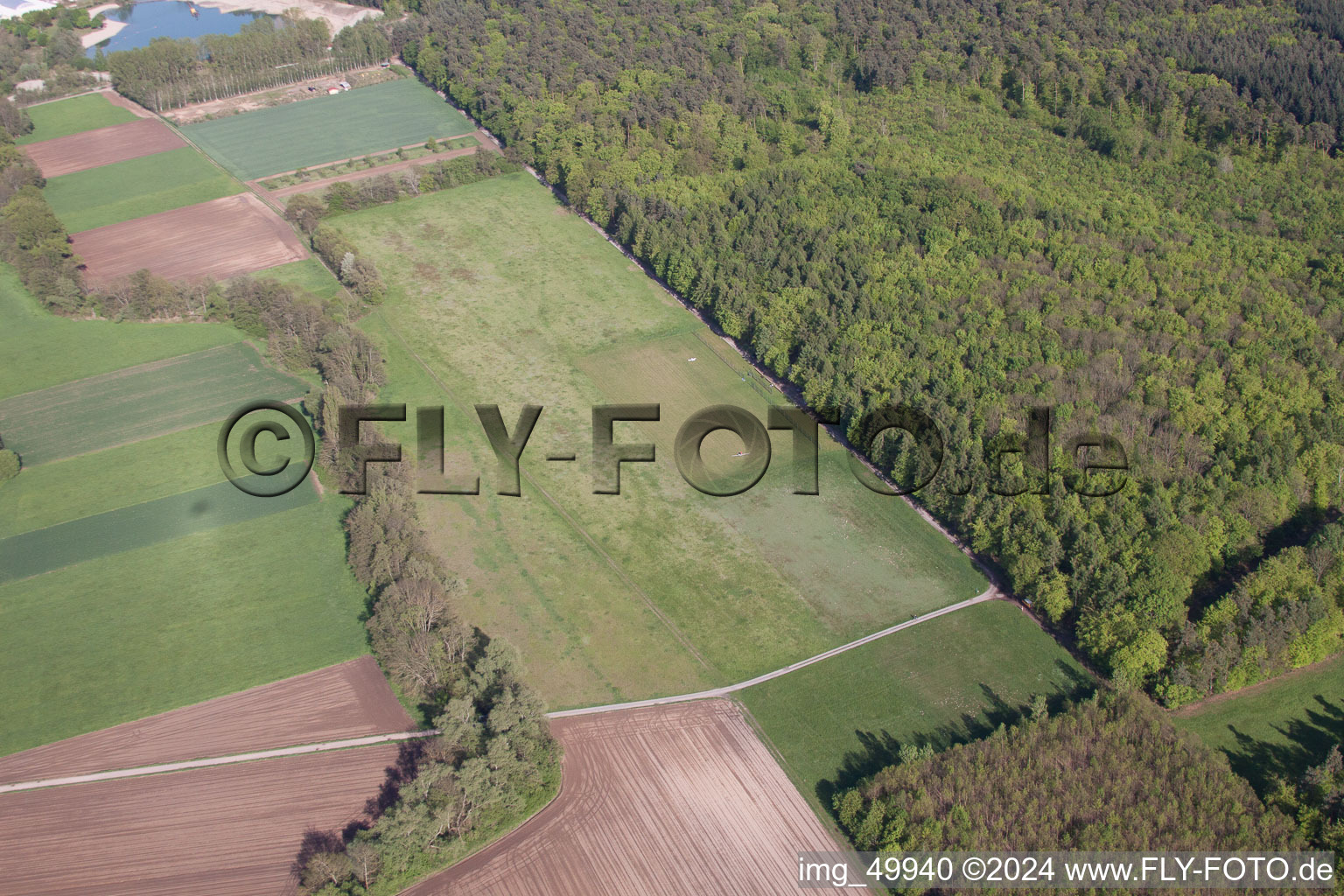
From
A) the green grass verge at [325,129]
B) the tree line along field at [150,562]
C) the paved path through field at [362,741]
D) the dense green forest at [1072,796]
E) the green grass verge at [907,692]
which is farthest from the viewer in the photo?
the green grass verge at [325,129]

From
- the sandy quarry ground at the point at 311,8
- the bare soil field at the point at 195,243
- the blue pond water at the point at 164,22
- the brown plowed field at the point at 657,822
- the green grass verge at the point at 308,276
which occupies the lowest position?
the brown plowed field at the point at 657,822

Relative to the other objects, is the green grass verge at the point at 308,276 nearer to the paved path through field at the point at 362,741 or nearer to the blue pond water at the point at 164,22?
the paved path through field at the point at 362,741

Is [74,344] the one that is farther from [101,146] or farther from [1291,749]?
[1291,749]

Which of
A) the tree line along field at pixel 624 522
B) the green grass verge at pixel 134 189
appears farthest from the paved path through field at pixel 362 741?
the green grass verge at pixel 134 189

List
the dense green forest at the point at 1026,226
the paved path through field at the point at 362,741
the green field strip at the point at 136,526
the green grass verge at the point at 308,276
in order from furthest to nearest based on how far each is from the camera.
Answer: the green grass verge at the point at 308,276
the green field strip at the point at 136,526
the dense green forest at the point at 1026,226
the paved path through field at the point at 362,741

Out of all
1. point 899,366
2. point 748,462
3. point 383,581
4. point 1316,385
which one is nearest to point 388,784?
point 383,581

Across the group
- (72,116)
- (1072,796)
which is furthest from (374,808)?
(72,116)

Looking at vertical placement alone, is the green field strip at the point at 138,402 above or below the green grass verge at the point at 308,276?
below

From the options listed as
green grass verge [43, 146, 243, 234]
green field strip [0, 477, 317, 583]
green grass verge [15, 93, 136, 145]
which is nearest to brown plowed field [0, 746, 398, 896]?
green field strip [0, 477, 317, 583]
